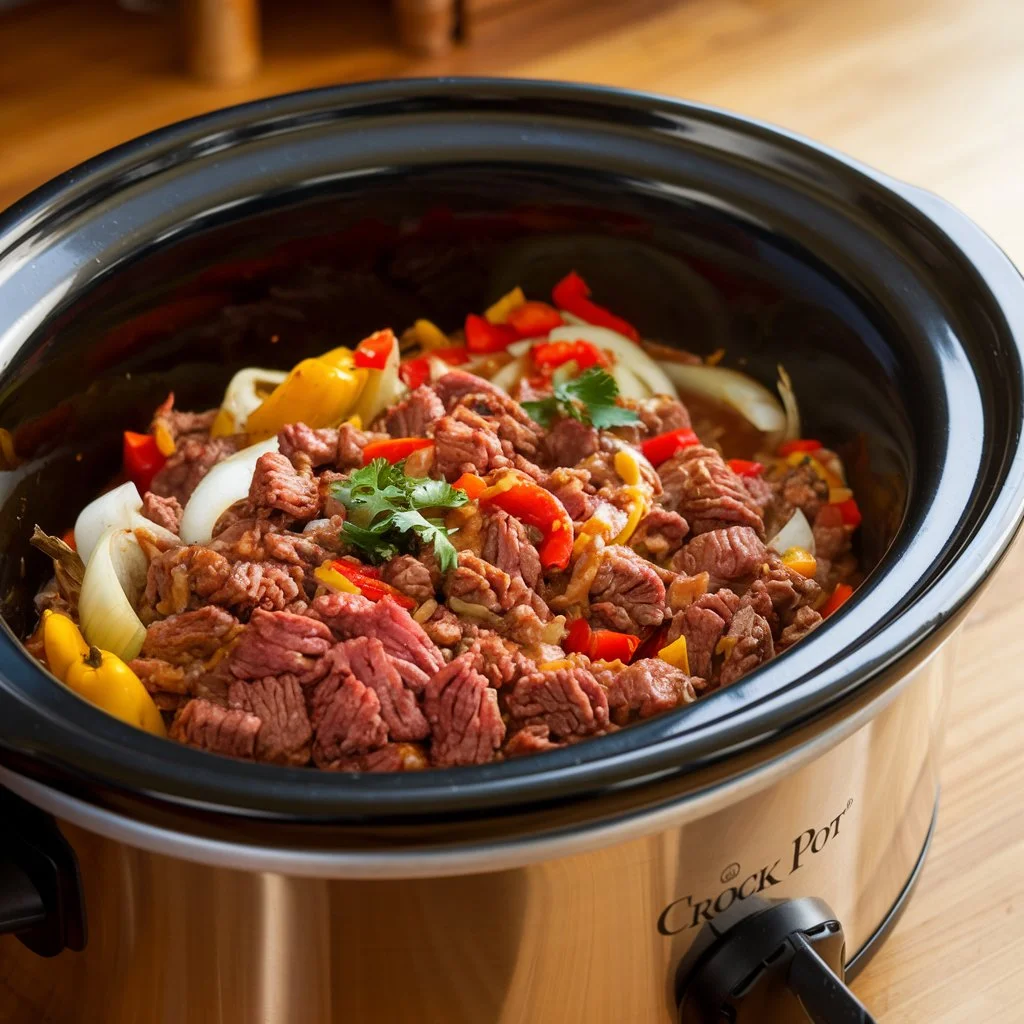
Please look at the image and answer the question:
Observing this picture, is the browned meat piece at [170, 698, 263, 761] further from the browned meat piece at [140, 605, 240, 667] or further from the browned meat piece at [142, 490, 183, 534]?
the browned meat piece at [142, 490, 183, 534]

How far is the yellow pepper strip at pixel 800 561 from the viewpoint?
1527 millimetres

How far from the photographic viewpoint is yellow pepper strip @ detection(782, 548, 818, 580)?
1527 mm

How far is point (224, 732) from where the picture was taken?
4.02ft

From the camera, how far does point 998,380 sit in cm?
136

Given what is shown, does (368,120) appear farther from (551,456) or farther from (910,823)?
(910,823)

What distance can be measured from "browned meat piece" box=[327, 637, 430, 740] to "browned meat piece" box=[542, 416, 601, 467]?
47cm

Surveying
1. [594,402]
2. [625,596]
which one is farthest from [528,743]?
[594,402]

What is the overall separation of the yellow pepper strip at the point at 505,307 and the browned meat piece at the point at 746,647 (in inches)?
27.8

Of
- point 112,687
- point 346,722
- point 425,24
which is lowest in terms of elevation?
point 346,722

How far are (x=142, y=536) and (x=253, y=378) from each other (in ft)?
1.23

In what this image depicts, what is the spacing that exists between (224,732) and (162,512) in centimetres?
45

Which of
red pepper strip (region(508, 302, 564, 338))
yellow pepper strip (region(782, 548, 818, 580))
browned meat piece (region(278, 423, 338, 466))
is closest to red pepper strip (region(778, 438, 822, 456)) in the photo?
yellow pepper strip (region(782, 548, 818, 580))

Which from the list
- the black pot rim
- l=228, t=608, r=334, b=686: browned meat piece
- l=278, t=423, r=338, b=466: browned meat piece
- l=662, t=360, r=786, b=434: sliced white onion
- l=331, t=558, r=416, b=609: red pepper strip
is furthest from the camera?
l=662, t=360, r=786, b=434: sliced white onion

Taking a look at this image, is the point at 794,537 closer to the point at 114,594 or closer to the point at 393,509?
the point at 393,509
